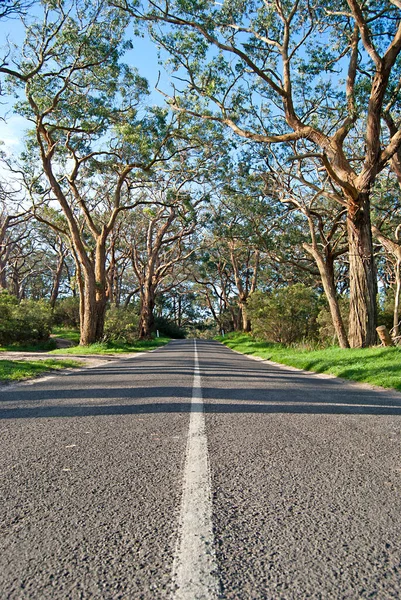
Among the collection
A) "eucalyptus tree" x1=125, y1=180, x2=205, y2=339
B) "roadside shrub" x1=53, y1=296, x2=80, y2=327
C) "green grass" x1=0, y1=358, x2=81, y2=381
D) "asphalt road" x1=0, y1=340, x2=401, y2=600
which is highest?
"eucalyptus tree" x1=125, y1=180, x2=205, y2=339

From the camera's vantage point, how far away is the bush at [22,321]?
2269 cm

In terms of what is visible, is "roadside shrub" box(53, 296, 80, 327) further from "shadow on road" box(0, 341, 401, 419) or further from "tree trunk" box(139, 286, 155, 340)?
"shadow on road" box(0, 341, 401, 419)

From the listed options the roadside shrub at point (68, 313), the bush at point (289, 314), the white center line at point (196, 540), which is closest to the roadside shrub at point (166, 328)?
the roadside shrub at point (68, 313)

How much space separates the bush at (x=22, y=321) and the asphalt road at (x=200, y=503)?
61.2 ft

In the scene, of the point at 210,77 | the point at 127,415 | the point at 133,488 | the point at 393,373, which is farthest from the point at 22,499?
the point at 210,77

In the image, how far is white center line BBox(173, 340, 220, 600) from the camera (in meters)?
1.72

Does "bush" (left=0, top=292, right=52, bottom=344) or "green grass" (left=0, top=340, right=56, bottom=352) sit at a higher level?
"bush" (left=0, top=292, right=52, bottom=344)

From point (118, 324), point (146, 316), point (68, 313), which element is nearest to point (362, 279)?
point (118, 324)

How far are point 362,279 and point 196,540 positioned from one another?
13.3 m

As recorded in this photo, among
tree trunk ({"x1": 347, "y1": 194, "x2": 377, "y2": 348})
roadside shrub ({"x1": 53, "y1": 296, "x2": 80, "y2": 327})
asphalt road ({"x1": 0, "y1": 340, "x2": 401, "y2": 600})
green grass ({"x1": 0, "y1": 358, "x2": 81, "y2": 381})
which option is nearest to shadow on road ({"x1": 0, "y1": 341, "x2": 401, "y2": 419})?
asphalt road ({"x1": 0, "y1": 340, "x2": 401, "y2": 600})

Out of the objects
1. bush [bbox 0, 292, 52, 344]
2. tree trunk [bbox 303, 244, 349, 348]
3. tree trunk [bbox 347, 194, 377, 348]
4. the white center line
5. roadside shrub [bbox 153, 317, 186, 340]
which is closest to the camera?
the white center line

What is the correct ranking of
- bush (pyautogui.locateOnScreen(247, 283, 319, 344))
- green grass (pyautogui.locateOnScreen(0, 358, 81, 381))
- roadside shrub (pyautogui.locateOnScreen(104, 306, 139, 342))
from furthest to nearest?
1. roadside shrub (pyautogui.locateOnScreen(104, 306, 139, 342))
2. bush (pyautogui.locateOnScreen(247, 283, 319, 344))
3. green grass (pyautogui.locateOnScreen(0, 358, 81, 381))

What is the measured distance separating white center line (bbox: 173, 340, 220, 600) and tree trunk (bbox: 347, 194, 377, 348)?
11773mm

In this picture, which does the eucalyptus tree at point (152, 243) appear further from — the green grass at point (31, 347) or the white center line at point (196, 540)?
the white center line at point (196, 540)
